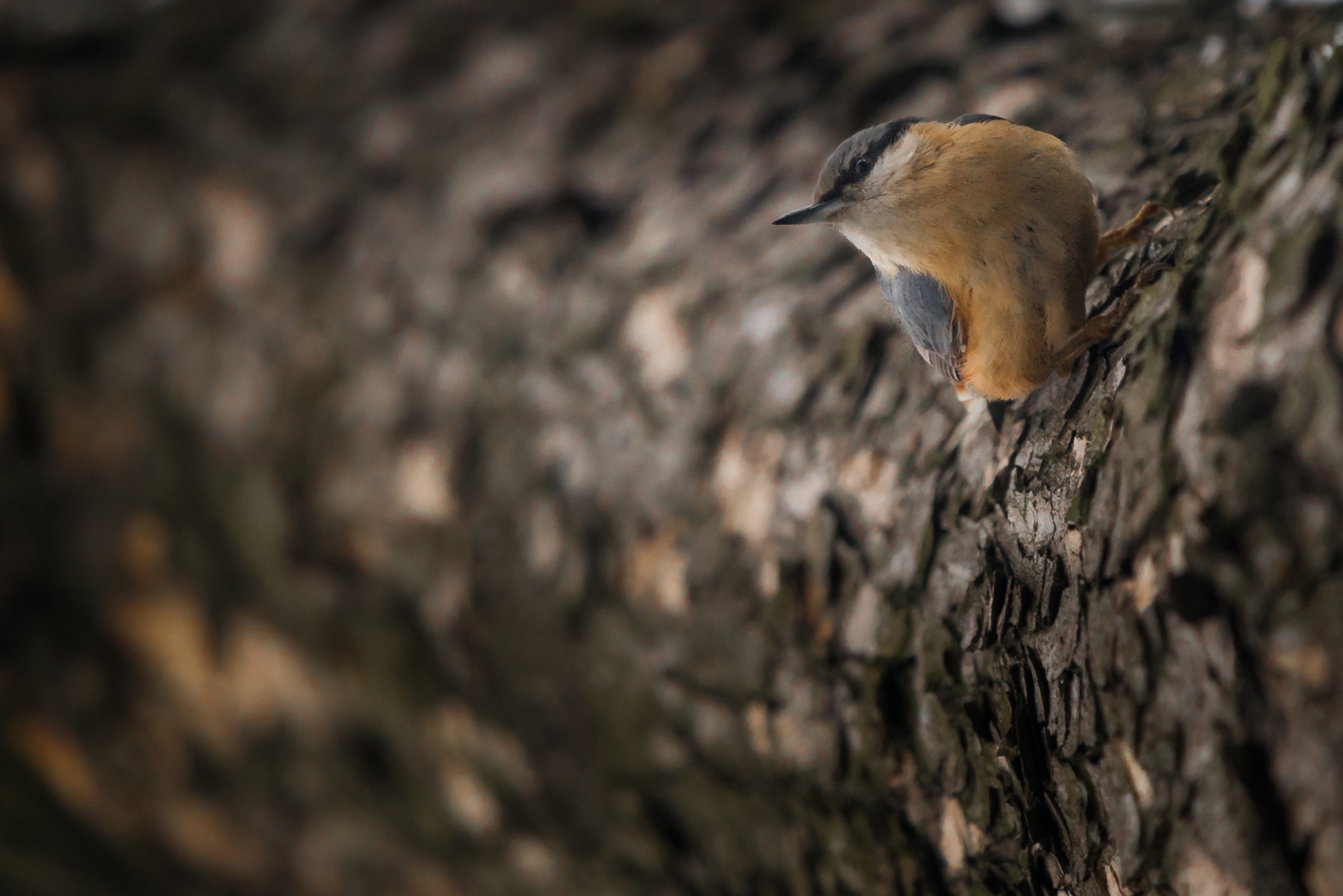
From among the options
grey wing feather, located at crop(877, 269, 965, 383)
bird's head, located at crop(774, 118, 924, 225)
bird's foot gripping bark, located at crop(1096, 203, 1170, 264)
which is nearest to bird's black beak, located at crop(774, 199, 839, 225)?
bird's head, located at crop(774, 118, 924, 225)

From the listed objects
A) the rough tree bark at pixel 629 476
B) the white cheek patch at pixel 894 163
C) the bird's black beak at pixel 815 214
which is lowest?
the rough tree bark at pixel 629 476

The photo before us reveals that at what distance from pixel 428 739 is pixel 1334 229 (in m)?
1.36

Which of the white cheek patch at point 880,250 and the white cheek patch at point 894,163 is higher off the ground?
the white cheek patch at point 894,163

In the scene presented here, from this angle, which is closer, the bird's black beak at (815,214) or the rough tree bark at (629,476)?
the rough tree bark at (629,476)

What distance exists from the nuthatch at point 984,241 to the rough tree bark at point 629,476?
0.15 ft

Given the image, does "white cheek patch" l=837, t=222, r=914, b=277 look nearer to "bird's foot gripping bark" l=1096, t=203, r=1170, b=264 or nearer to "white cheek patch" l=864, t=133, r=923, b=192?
"white cheek patch" l=864, t=133, r=923, b=192

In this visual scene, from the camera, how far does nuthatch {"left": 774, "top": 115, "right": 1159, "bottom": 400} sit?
2.85ft

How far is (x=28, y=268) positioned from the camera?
1938 mm

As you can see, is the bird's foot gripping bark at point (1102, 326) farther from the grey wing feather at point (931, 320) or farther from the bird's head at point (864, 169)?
the bird's head at point (864, 169)

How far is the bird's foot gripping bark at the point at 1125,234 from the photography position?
92 centimetres

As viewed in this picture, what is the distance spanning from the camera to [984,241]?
90cm

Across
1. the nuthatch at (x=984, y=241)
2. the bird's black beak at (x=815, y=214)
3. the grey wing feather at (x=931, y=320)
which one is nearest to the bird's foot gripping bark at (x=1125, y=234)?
the nuthatch at (x=984, y=241)

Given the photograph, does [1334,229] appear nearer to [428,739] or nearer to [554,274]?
[554,274]

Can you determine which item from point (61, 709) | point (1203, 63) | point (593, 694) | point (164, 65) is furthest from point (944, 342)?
point (61, 709)
